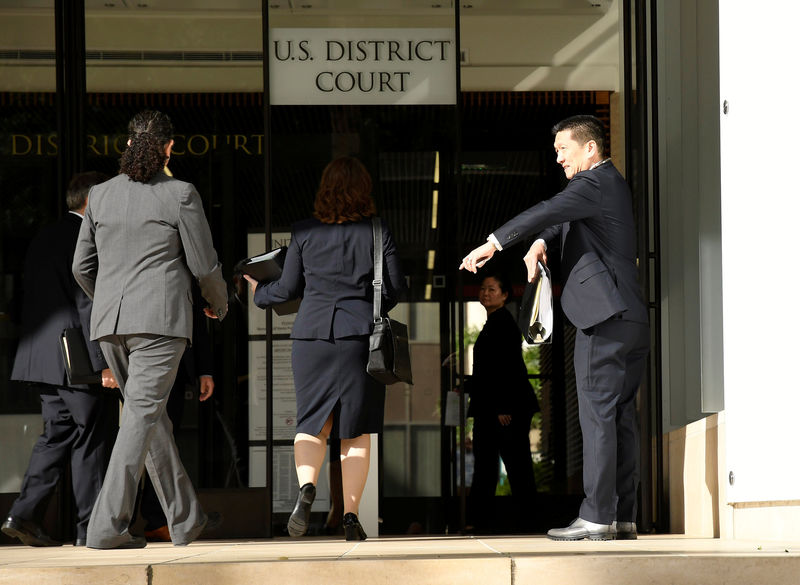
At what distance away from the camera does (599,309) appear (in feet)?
18.7

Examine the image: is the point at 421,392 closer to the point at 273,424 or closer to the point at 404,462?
the point at 404,462

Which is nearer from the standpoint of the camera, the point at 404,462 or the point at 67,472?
the point at 67,472

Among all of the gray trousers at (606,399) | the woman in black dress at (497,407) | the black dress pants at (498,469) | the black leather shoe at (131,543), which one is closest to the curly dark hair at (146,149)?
the black leather shoe at (131,543)

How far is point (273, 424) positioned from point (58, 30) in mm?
2585

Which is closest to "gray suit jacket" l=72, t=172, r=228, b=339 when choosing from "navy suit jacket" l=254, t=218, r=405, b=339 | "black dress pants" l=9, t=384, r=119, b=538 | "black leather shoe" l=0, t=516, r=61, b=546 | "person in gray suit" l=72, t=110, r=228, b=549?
"person in gray suit" l=72, t=110, r=228, b=549

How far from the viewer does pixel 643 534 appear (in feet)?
22.6

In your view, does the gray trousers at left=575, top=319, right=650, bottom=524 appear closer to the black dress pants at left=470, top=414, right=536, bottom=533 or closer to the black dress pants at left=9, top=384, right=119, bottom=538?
the black dress pants at left=9, top=384, right=119, bottom=538

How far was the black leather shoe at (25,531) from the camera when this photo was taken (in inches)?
243

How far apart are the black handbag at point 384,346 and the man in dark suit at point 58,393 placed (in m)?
1.35

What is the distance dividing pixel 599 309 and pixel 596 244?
0.30m

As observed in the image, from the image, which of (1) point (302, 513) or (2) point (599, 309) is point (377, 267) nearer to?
(2) point (599, 309)

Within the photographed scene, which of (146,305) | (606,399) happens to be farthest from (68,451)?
(606,399)

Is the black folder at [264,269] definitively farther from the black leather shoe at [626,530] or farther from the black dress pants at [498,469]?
the black dress pants at [498,469]

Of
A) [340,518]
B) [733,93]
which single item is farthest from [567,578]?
[340,518]
